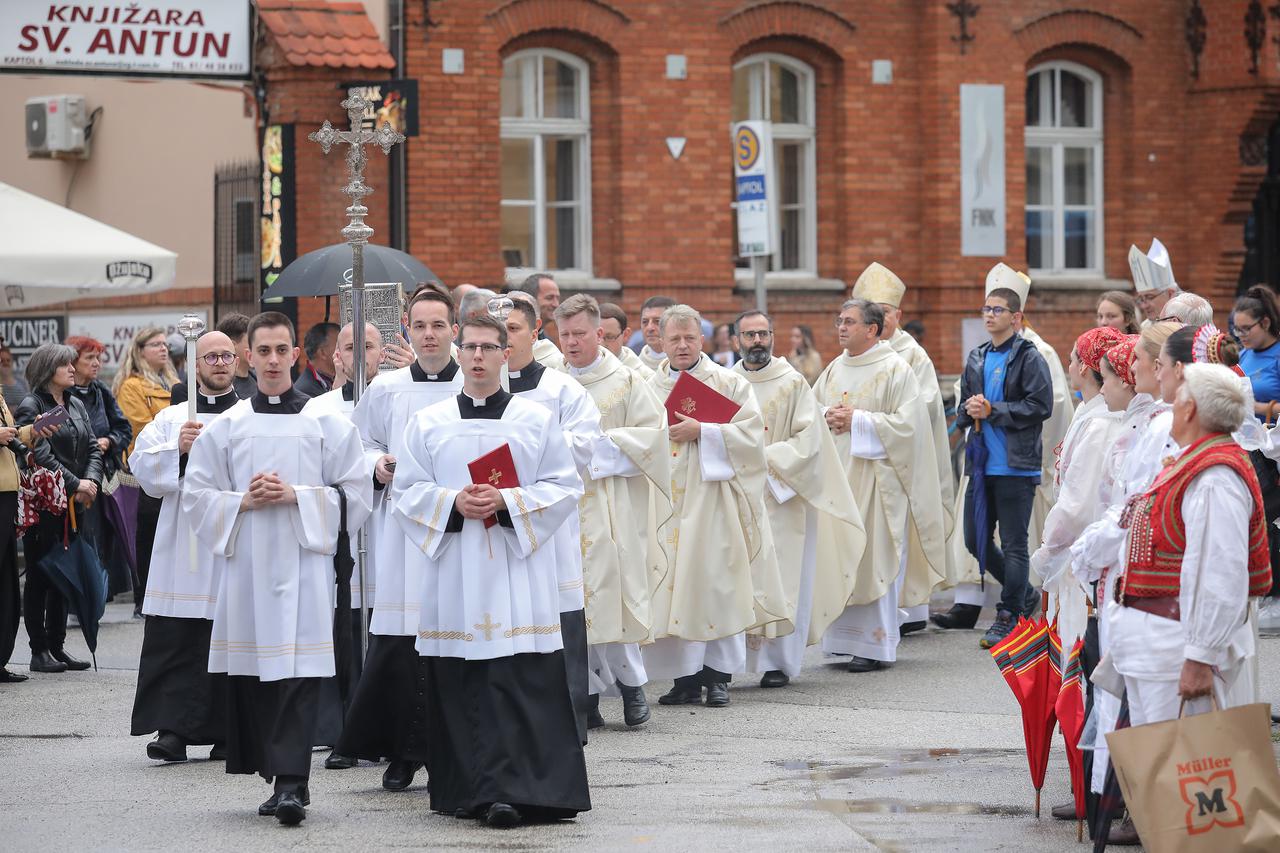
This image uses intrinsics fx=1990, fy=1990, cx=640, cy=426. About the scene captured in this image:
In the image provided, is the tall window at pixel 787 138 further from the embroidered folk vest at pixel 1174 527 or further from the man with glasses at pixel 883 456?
the embroidered folk vest at pixel 1174 527

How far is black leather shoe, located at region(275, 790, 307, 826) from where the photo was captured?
276 inches

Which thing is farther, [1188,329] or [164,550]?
[164,550]

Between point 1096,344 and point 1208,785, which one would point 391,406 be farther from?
point 1208,785

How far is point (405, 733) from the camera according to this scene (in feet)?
24.8

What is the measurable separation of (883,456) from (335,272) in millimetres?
3251

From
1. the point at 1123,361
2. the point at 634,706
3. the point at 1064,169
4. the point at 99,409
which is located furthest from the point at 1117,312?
the point at 1064,169

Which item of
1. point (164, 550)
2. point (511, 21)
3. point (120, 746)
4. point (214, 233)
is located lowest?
point (120, 746)

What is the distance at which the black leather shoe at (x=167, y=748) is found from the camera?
8.41 m

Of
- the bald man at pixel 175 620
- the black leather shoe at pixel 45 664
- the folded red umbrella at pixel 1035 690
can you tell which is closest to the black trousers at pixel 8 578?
the black leather shoe at pixel 45 664

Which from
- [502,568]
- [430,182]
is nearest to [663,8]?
[430,182]

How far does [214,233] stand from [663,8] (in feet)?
16.0

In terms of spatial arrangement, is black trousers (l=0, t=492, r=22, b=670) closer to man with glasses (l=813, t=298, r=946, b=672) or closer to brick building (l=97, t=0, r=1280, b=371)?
man with glasses (l=813, t=298, r=946, b=672)

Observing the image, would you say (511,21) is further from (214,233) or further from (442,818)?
(442,818)

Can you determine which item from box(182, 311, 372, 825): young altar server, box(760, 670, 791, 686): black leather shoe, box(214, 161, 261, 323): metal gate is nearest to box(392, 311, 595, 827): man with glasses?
box(182, 311, 372, 825): young altar server
